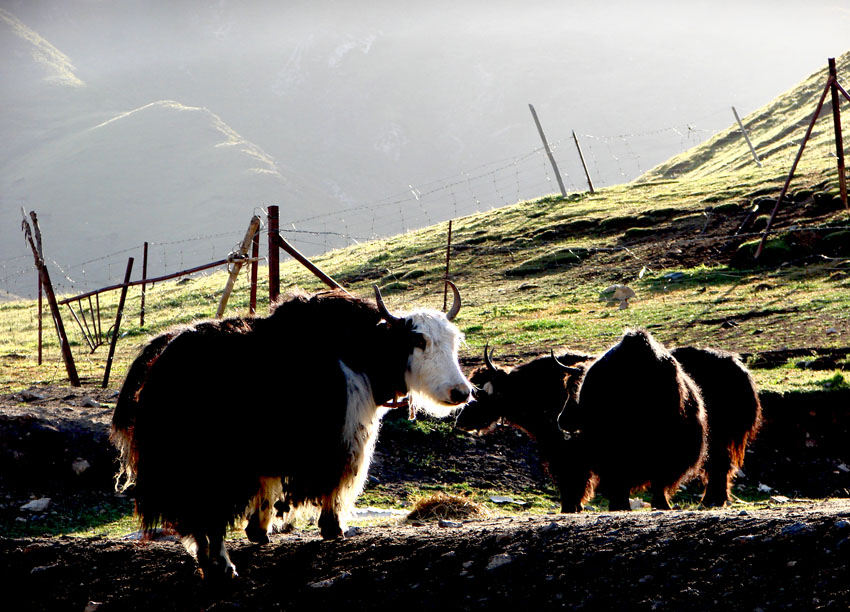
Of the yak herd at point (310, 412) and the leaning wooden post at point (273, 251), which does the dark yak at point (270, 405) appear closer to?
the yak herd at point (310, 412)

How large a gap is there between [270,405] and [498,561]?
1742 mm

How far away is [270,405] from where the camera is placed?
5.41 meters

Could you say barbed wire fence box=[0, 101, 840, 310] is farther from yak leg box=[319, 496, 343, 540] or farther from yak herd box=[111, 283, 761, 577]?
yak leg box=[319, 496, 343, 540]

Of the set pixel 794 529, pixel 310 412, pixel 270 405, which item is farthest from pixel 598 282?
pixel 794 529

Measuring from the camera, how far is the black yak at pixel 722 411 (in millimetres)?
8039

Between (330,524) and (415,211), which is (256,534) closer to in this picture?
(330,524)

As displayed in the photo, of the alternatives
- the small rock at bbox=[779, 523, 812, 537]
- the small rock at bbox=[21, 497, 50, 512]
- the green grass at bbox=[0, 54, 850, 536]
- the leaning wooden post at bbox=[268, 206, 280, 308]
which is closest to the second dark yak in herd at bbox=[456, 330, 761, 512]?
the green grass at bbox=[0, 54, 850, 536]

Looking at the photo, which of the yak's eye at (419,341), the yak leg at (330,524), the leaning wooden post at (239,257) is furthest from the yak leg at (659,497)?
the leaning wooden post at (239,257)

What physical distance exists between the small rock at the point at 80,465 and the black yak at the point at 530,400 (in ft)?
12.3

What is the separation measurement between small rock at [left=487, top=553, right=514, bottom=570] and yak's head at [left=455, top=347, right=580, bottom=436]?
4056 millimetres

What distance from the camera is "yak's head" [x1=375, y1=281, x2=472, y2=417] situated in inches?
226

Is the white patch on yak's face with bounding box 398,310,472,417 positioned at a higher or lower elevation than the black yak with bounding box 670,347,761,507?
higher

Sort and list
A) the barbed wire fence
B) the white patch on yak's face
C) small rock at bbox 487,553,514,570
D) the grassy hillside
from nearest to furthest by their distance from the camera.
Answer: small rock at bbox 487,553,514,570 < the white patch on yak's face < the grassy hillside < the barbed wire fence

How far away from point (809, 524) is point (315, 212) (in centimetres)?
14034
